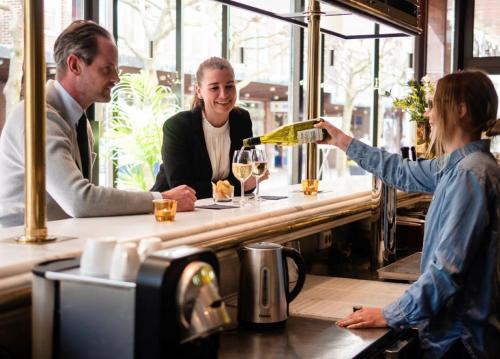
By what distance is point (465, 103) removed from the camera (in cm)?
188

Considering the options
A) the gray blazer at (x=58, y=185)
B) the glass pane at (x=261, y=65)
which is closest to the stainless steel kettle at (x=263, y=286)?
the gray blazer at (x=58, y=185)

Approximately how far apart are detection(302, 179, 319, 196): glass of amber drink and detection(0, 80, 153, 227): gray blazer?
95 cm

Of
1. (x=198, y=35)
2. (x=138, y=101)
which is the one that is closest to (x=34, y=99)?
(x=138, y=101)

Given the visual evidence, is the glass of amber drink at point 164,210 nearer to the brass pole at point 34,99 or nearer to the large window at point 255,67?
the brass pole at point 34,99

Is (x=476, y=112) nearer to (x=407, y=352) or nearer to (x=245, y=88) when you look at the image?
(x=407, y=352)

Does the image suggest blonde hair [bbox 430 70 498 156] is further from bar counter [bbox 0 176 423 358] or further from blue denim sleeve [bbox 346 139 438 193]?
bar counter [bbox 0 176 423 358]

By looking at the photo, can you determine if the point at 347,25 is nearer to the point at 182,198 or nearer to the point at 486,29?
the point at 182,198

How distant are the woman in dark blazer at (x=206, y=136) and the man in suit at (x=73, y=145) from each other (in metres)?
0.83

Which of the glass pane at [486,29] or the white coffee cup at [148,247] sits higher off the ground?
the glass pane at [486,29]

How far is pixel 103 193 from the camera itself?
2.03 metres

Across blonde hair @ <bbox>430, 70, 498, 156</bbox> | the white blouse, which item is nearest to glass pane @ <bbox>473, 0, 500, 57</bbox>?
the white blouse

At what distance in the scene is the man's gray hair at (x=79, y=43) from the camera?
2.27 m

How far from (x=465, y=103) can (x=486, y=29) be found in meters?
6.24

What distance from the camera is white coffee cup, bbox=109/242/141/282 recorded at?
115 cm
